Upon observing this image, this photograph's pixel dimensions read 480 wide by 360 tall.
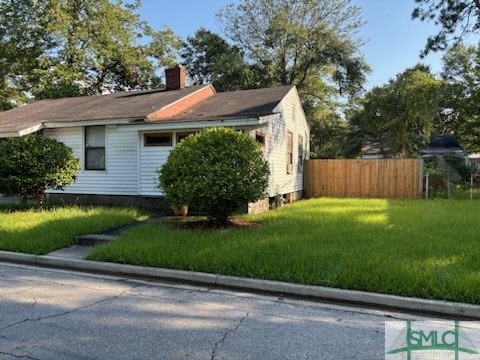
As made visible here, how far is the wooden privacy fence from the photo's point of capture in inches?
627

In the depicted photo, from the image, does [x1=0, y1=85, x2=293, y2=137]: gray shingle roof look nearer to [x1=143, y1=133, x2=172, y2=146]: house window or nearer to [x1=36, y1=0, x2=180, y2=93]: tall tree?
[x1=143, y1=133, x2=172, y2=146]: house window

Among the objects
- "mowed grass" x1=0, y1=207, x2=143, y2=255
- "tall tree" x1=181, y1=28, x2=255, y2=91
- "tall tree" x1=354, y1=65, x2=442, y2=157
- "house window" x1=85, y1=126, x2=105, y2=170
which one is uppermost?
"tall tree" x1=181, y1=28, x2=255, y2=91

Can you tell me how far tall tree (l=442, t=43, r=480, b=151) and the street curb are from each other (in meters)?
18.8

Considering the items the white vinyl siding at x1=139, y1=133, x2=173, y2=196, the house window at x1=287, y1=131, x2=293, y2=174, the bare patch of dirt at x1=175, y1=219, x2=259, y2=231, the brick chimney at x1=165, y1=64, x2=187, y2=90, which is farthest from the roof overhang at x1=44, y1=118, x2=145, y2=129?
the house window at x1=287, y1=131, x2=293, y2=174

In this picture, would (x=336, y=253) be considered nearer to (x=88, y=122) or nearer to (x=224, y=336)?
(x=224, y=336)

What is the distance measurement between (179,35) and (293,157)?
1957 cm

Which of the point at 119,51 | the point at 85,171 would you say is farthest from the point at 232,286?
the point at 119,51

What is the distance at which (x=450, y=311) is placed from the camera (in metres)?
4.19

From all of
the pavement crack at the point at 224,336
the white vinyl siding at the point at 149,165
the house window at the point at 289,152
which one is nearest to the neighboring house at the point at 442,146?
the house window at the point at 289,152

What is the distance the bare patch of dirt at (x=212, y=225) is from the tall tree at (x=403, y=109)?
16.8m

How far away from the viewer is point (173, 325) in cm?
392

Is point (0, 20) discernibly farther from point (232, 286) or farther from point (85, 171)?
point (232, 286)

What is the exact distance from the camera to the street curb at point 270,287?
4.25 m

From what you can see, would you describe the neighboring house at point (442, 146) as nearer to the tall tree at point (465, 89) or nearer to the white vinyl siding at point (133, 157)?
the tall tree at point (465, 89)
